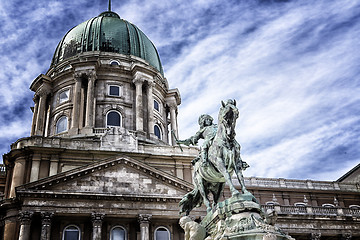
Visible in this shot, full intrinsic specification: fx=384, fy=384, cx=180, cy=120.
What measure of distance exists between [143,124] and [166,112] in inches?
285

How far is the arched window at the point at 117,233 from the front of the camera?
27.8 m

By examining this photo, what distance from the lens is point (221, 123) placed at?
912 centimetres

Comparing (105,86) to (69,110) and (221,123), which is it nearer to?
(69,110)

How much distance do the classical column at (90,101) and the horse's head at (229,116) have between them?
30.6m

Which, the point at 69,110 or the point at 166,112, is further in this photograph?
the point at 166,112

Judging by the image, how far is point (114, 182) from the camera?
92.4ft

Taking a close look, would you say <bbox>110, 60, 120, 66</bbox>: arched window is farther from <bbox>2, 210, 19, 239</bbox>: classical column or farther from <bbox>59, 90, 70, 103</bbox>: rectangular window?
<bbox>2, 210, 19, 239</bbox>: classical column

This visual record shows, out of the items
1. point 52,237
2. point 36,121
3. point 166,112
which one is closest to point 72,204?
point 52,237

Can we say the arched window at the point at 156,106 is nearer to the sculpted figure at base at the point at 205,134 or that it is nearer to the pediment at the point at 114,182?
the pediment at the point at 114,182

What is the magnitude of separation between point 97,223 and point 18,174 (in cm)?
865

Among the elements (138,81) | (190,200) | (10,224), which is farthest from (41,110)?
(190,200)

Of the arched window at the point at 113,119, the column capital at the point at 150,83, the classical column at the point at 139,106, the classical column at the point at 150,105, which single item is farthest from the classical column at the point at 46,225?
the column capital at the point at 150,83

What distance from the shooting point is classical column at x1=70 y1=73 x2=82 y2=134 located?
3844cm

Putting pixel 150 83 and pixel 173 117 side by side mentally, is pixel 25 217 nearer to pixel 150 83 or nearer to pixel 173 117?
pixel 150 83
